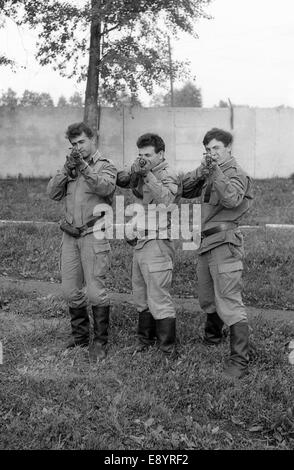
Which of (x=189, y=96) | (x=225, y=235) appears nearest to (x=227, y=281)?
(x=225, y=235)

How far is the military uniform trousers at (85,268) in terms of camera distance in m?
4.96

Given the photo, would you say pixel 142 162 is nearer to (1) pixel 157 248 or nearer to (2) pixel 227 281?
(1) pixel 157 248

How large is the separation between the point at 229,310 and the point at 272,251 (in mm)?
3512

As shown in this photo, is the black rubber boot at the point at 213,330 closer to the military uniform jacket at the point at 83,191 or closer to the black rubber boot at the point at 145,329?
the black rubber boot at the point at 145,329

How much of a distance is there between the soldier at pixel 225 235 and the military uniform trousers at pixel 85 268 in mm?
830

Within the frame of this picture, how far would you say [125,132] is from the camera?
1556 cm

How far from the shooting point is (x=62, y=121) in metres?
15.6

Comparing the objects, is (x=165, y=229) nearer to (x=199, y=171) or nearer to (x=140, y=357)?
(x=199, y=171)

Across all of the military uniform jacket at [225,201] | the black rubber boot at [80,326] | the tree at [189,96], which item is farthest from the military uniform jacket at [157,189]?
the tree at [189,96]

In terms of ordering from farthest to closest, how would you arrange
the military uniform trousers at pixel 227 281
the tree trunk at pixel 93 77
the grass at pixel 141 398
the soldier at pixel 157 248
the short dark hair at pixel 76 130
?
the tree trunk at pixel 93 77 → the short dark hair at pixel 76 130 → the soldier at pixel 157 248 → the military uniform trousers at pixel 227 281 → the grass at pixel 141 398

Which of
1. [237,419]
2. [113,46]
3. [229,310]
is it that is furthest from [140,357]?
[113,46]

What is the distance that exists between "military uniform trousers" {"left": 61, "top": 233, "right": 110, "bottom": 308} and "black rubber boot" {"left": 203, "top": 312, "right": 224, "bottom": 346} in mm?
908

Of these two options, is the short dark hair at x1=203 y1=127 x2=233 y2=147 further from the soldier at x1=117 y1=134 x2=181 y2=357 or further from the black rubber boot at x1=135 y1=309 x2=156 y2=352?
the black rubber boot at x1=135 y1=309 x2=156 y2=352

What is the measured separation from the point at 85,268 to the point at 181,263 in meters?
2.96
